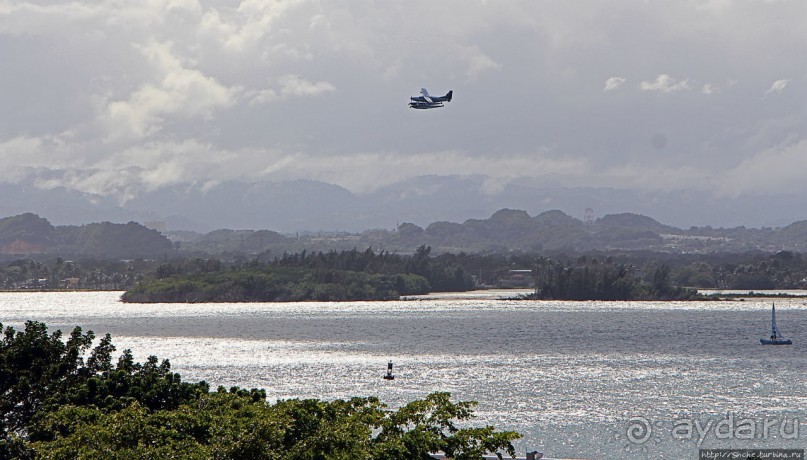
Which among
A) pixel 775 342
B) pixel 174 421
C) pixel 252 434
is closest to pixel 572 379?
pixel 775 342

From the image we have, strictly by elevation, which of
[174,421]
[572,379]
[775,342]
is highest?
[775,342]

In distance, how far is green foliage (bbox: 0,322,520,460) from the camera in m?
40.0

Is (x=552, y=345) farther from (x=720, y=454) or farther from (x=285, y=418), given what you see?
(x=285, y=418)

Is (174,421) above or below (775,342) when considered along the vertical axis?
below

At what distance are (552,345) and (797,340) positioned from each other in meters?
44.8

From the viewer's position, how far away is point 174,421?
44.0 m

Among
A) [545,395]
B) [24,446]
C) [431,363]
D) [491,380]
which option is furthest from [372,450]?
[431,363]

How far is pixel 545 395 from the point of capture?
112m

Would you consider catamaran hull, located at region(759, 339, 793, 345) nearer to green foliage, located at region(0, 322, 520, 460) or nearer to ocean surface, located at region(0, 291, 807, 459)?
ocean surface, located at region(0, 291, 807, 459)

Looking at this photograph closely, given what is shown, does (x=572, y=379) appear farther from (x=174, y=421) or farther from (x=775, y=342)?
(x=174, y=421)

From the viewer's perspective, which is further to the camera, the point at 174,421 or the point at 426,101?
the point at 426,101
